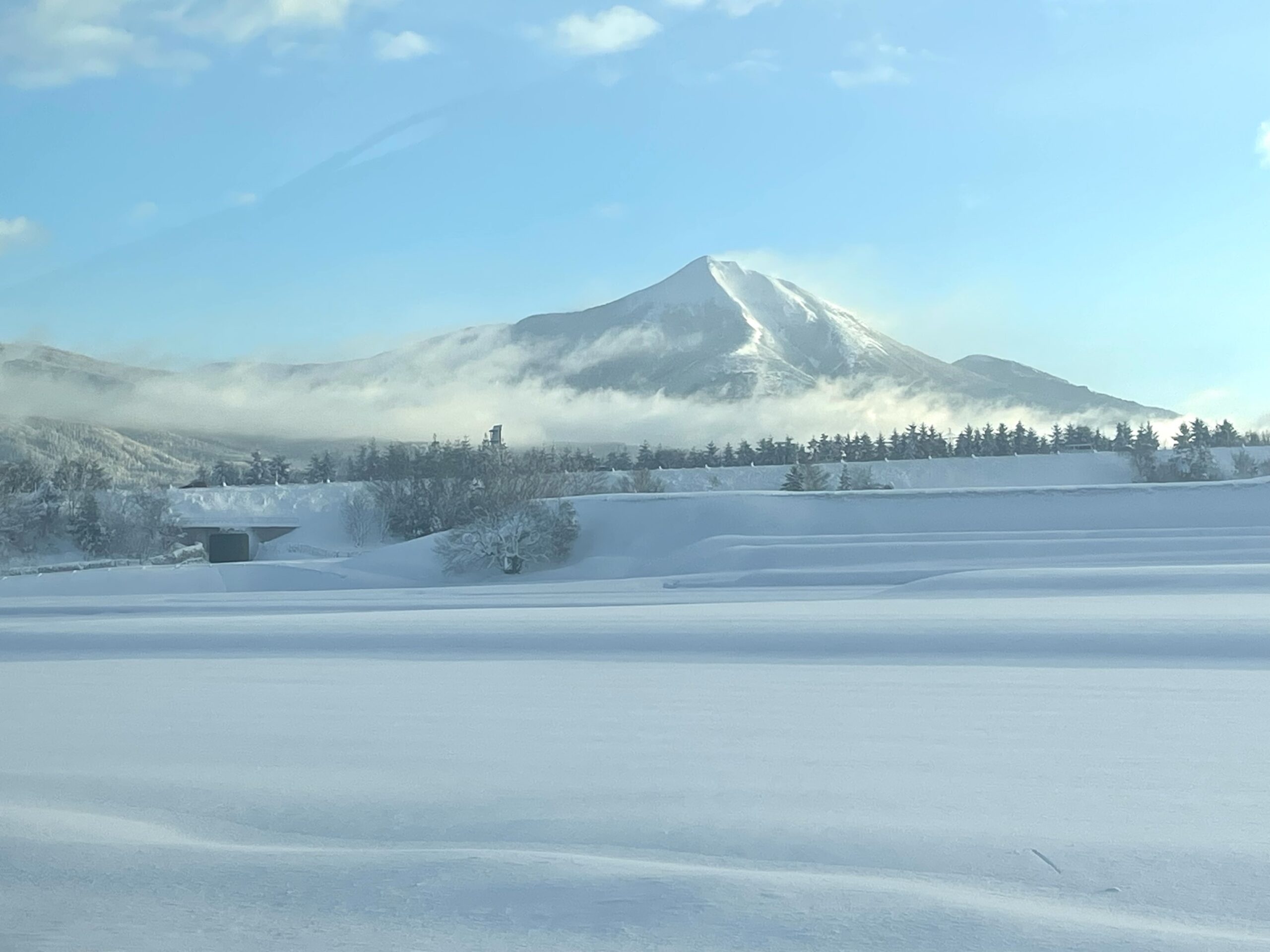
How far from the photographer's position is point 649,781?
6496 mm

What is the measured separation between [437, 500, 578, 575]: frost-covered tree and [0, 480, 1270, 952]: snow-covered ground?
21.9 meters

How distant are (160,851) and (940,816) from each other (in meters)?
3.72

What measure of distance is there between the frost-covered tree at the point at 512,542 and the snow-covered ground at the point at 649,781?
71.9ft

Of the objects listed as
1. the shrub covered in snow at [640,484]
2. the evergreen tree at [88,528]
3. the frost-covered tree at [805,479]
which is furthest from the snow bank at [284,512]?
the frost-covered tree at [805,479]

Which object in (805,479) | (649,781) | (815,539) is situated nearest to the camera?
(649,781)

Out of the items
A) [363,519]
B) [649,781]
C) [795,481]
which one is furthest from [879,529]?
[649,781]

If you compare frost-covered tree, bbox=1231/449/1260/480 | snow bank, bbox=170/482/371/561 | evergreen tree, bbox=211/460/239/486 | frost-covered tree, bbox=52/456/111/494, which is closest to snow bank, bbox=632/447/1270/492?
frost-covered tree, bbox=1231/449/1260/480

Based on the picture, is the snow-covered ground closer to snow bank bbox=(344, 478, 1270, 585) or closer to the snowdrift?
the snowdrift

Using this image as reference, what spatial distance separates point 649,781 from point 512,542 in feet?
108

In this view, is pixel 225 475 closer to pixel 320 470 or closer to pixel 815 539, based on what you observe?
pixel 320 470

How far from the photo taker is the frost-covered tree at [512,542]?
39219mm

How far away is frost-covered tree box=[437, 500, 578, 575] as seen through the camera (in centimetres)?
3922

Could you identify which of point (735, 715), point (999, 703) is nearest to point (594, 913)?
point (735, 715)

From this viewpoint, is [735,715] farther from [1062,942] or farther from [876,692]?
Answer: [1062,942]
